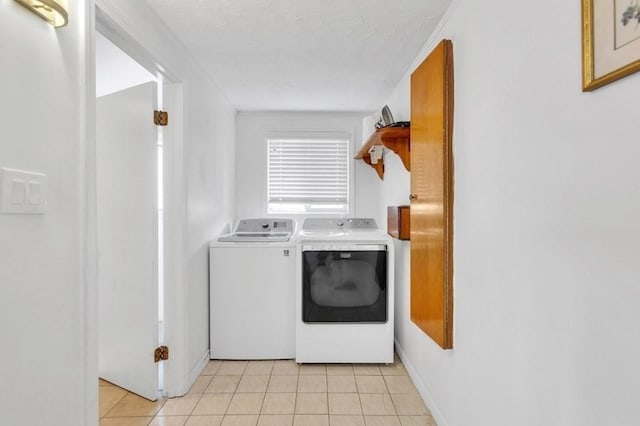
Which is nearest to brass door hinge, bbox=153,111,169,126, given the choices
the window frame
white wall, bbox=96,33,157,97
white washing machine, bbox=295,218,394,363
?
white wall, bbox=96,33,157,97

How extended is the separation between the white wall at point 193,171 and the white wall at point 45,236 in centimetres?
56

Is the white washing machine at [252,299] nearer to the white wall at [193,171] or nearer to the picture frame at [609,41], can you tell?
the white wall at [193,171]

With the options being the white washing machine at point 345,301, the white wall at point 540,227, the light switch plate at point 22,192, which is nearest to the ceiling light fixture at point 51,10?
the light switch plate at point 22,192

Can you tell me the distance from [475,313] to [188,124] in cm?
195

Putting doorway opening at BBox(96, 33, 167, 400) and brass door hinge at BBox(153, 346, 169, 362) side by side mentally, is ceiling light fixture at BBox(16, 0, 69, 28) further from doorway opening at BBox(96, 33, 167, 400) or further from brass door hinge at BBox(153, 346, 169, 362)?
brass door hinge at BBox(153, 346, 169, 362)

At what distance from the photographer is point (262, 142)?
3.69m

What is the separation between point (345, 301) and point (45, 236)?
193 cm

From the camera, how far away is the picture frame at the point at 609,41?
73cm

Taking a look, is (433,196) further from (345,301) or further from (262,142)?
(262,142)

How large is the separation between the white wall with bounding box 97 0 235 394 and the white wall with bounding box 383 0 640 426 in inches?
58.7

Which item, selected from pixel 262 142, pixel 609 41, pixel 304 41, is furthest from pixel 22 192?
pixel 262 142

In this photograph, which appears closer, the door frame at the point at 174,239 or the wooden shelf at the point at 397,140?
the door frame at the point at 174,239

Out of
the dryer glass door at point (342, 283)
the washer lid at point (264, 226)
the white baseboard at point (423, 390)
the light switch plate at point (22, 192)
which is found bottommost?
the white baseboard at point (423, 390)

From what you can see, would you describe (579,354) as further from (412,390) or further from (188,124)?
(188,124)
